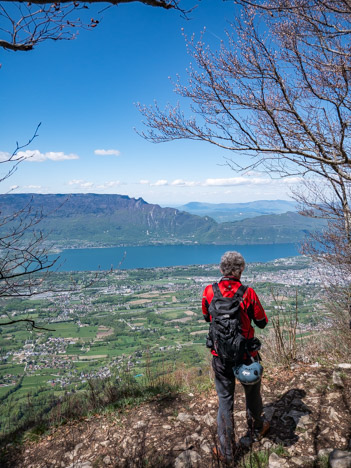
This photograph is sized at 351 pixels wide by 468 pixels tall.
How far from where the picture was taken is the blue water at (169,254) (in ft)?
228

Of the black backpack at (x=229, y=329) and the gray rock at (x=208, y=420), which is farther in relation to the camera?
the gray rock at (x=208, y=420)

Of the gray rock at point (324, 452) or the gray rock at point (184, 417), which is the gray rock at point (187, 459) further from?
the gray rock at point (324, 452)

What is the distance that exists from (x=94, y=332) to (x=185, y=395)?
26690 mm

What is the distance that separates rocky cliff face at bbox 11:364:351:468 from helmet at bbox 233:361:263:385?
0.37m

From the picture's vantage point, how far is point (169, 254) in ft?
288

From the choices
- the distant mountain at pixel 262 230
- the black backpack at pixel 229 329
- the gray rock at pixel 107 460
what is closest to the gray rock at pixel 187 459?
the gray rock at pixel 107 460

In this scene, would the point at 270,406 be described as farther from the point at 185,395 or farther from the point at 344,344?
the point at 344,344

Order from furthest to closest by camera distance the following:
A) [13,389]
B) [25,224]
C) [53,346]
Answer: [53,346] < [13,389] < [25,224]

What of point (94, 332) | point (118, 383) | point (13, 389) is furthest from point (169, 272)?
point (118, 383)

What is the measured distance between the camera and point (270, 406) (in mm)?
2828

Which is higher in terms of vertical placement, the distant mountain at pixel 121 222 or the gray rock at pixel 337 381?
the distant mountain at pixel 121 222

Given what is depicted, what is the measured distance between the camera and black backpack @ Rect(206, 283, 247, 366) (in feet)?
6.54

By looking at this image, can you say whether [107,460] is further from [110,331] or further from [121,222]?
[121,222]

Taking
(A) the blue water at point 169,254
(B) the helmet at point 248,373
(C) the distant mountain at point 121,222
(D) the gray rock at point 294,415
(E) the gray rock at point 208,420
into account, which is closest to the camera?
(B) the helmet at point 248,373
